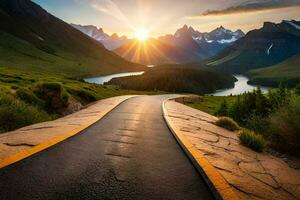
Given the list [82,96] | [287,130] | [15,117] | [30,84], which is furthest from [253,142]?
[30,84]

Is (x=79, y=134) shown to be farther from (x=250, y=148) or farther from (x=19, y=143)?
(x=250, y=148)

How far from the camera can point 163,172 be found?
7.09 m

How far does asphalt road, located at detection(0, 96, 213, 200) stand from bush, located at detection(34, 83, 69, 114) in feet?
54.5

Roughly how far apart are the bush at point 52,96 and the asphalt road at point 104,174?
16604 millimetres

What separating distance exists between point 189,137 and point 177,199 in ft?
19.6

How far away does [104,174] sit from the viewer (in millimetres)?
6625

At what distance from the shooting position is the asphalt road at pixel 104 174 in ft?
18.5

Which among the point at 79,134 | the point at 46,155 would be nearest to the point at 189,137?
the point at 79,134

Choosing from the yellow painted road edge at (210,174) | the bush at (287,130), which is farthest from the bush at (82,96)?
the yellow painted road edge at (210,174)

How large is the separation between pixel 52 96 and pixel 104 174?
20.5 metres

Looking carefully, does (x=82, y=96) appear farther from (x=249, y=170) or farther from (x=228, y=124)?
(x=249, y=170)

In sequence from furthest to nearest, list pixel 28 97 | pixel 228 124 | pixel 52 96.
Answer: pixel 52 96 → pixel 28 97 → pixel 228 124

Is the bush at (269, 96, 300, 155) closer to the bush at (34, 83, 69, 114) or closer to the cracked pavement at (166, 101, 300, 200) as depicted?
the cracked pavement at (166, 101, 300, 200)

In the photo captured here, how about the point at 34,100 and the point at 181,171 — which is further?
the point at 34,100
